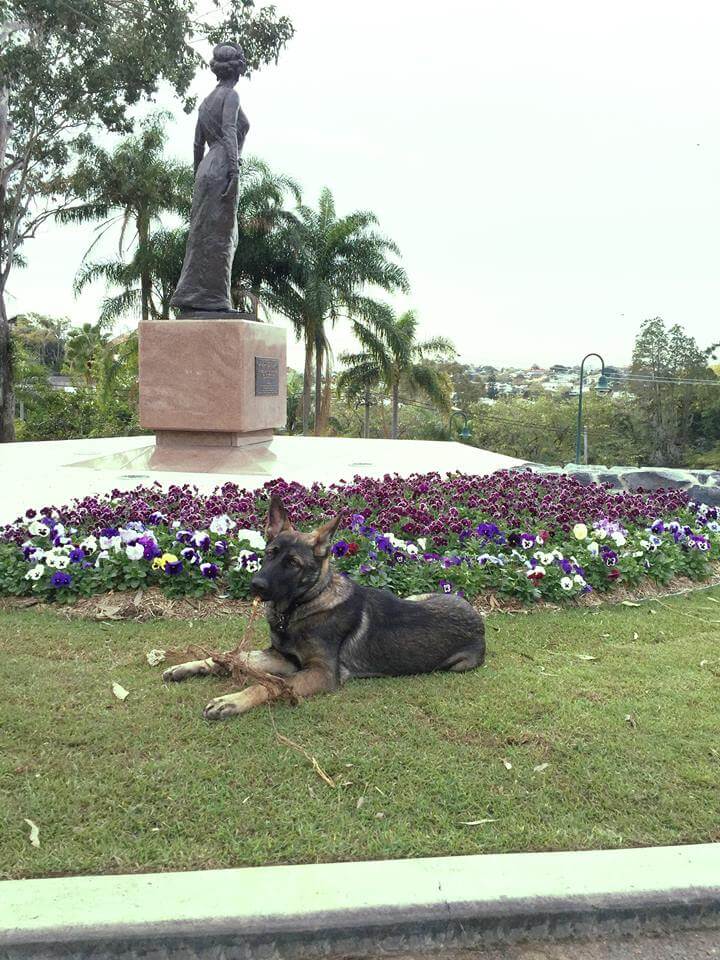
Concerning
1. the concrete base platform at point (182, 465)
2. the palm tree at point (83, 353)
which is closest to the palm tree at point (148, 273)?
the palm tree at point (83, 353)

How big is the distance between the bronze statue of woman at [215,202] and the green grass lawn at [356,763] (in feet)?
25.7

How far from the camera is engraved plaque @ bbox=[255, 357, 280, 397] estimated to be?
12.0 m

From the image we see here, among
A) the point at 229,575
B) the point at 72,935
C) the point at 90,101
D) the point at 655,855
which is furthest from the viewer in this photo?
the point at 90,101

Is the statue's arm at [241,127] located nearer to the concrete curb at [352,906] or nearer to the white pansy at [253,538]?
the white pansy at [253,538]

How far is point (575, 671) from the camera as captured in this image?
461 centimetres

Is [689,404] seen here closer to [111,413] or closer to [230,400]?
[111,413]

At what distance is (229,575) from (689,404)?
54.9 meters

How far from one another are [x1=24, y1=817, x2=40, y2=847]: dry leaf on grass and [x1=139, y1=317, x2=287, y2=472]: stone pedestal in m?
8.38

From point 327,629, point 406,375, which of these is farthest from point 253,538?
point 406,375

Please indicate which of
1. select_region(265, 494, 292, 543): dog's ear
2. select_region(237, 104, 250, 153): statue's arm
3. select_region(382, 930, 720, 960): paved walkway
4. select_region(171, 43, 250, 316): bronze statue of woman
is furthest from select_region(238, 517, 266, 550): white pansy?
select_region(237, 104, 250, 153): statue's arm

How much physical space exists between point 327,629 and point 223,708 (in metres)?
0.64

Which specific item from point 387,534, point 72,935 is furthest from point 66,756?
point 387,534

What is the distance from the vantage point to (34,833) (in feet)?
9.32

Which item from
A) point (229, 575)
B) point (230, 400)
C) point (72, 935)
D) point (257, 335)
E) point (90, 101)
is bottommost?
point (72, 935)
